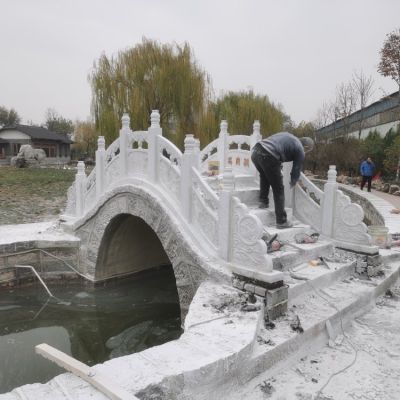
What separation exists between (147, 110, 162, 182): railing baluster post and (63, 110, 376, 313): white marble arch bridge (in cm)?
1

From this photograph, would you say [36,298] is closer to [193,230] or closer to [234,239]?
[193,230]

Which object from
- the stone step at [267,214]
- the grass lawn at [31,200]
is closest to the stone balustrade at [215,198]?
the stone step at [267,214]

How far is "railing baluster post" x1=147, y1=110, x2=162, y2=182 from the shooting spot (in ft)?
17.8

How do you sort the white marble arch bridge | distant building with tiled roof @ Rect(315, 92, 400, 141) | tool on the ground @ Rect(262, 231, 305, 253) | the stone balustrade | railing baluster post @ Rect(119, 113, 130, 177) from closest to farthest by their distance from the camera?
the stone balustrade
the white marble arch bridge
tool on the ground @ Rect(262, 231, 305, 253)
railing baluster post @ Rect(119, 113, 130, 177)
distant building with tiled roof @ Rect(315, 92, 400, 141)

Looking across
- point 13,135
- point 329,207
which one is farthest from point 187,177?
point 13,135

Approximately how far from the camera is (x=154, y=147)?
17.9 ft

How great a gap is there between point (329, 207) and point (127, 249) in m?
4.10

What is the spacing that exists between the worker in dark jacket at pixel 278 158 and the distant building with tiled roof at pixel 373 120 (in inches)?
768

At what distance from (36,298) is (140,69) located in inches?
521

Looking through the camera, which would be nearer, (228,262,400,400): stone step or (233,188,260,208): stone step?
(228,262,400,400): stone step

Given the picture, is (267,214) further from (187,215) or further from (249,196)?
(187,215)

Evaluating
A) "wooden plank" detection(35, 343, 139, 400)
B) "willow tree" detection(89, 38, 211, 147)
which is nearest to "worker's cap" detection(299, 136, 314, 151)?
"wooden plank" detection(35, 343, 139, 400)

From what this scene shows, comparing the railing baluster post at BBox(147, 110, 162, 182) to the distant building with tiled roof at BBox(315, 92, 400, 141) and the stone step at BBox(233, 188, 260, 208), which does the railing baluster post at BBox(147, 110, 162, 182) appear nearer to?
the stone step at BBox(233, 188, 260, 208)

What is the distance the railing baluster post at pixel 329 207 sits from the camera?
5297 mm
